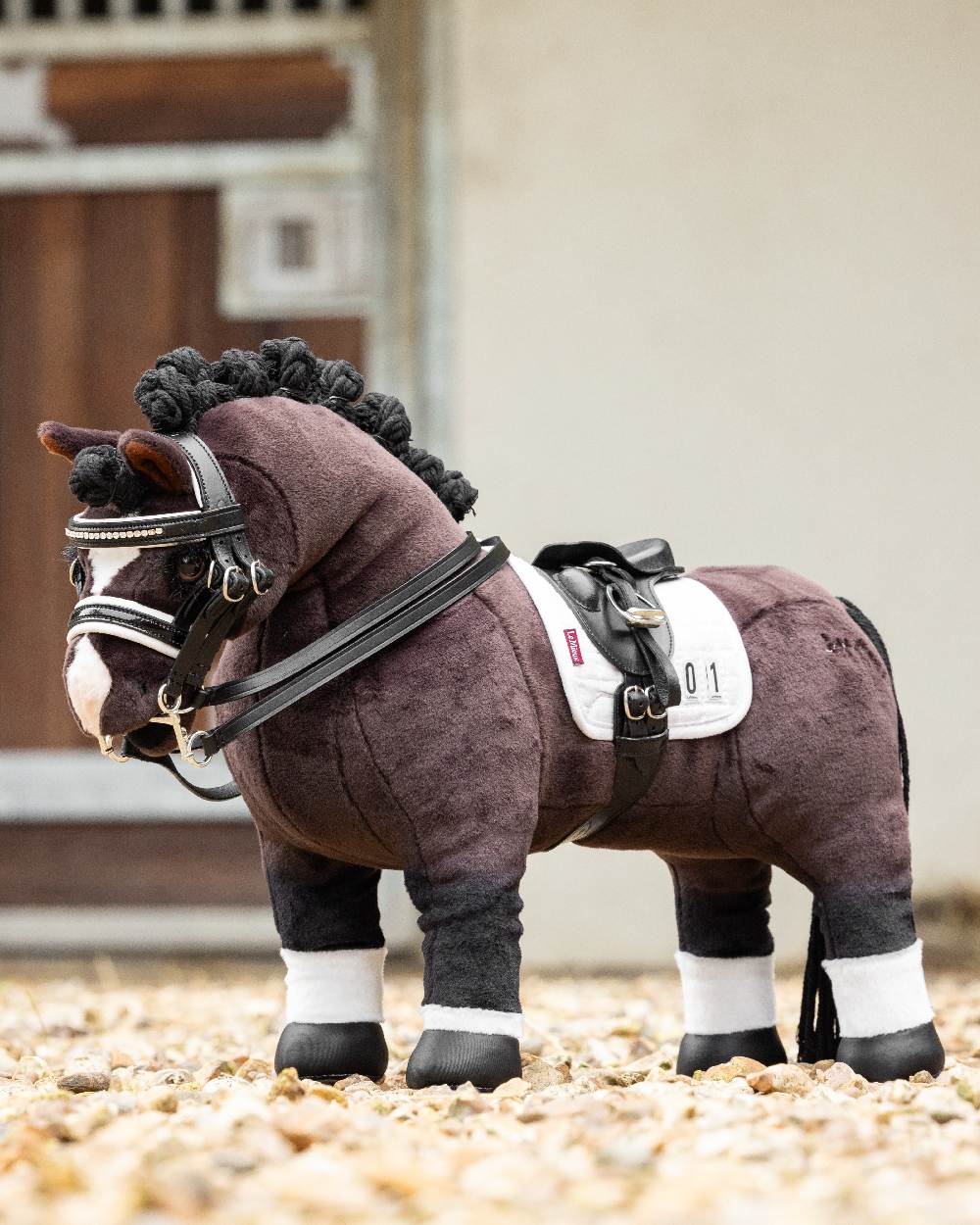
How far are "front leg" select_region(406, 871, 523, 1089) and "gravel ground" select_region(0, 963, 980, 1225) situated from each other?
4cm

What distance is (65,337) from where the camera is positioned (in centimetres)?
487

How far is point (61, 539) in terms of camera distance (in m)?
4.80

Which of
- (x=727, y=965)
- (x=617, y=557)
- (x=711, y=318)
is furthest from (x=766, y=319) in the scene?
(x=727, y=965)

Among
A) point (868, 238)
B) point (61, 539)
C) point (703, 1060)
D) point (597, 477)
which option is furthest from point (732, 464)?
point (703, 1060)

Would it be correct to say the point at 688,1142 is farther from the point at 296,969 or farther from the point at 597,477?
the point at 597,477

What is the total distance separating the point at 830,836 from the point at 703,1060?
0.48m

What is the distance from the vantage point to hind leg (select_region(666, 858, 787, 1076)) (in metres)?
2.45

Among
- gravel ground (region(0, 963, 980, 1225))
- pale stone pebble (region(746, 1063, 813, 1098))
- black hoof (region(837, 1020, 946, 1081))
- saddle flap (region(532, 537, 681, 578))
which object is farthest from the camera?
saddle flap (region(532, 537, 681, 578))

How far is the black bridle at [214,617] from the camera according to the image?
1.95 m

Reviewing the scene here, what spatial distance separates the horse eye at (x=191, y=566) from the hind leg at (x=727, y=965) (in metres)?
0.92

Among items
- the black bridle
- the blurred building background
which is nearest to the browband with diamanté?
the black bridle

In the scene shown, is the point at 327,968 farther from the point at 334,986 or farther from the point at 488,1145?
the point at 488,1145

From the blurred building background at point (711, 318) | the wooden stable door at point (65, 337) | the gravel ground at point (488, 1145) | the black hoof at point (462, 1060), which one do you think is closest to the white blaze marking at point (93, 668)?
the gravel ground at point (488, 1145)

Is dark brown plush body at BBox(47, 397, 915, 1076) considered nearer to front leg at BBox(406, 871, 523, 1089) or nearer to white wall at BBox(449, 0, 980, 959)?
front leg at BBox(406, 871, 523, 1089)
